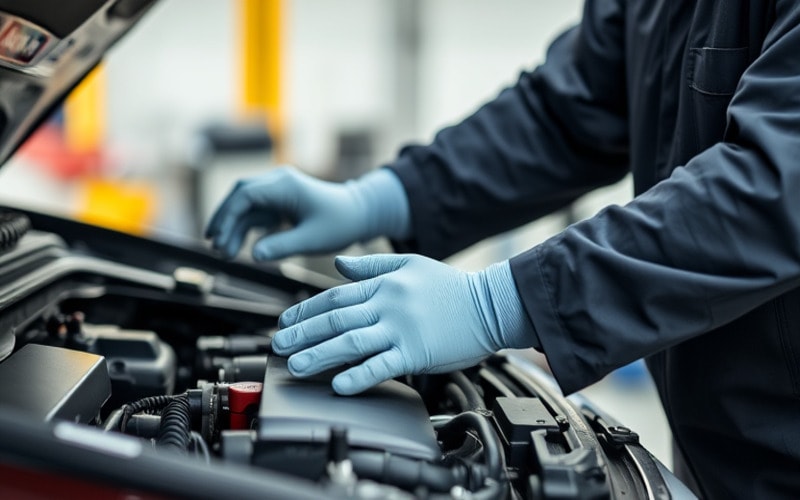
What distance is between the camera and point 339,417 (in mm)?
954

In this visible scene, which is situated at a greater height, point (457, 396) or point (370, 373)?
point (370, 373)

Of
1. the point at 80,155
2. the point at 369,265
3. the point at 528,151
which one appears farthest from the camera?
the point at 80,155

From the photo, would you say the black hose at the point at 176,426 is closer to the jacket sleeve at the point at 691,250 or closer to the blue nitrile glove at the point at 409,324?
the blue nitrile glove at the point at 409,324

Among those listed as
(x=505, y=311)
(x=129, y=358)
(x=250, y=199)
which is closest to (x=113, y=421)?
(x=129, y=358)

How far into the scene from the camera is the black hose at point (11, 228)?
1389 millimetres

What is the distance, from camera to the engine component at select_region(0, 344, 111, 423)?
931 millimetres

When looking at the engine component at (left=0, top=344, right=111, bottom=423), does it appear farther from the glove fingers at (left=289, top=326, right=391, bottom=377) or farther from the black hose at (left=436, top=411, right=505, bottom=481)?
the black hose at (left=436, top=411, right=505, bottom=481)

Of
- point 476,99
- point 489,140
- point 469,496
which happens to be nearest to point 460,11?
point 476,99

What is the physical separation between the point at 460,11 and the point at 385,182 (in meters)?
5.94

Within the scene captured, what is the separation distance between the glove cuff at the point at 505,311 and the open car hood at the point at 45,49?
68cm

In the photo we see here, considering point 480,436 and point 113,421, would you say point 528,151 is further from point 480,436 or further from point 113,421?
point 113,421

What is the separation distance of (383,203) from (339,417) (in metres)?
0.77

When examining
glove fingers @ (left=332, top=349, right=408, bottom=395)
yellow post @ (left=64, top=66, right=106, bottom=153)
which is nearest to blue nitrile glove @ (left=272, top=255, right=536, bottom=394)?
glove fingers @ (left=332, top=349, right=408, bottom=395)

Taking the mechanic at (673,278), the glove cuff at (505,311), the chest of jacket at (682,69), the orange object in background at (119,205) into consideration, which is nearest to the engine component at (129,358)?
the mechanic at (673,278)
